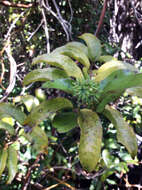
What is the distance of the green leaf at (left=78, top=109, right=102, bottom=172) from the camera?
0.49 metres

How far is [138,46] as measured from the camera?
204 centimetres

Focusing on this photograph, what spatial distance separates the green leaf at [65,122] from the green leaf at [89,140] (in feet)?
0.08

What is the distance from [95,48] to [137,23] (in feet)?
4.58

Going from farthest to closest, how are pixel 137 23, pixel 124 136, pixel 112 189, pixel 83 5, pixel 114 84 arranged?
pixel 137 23 < pixel 112 189 < pixel 83 5 < pixel 124 136 < pixel 114 84

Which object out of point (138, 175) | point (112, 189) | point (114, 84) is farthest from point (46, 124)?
point (114, 84)

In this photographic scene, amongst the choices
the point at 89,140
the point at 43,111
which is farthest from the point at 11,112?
the point at 89,140

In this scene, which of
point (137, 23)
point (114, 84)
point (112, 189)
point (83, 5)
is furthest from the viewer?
point (137, 23)

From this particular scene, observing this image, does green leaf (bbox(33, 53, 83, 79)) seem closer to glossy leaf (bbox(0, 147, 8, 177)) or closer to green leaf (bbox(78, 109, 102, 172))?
green leaf (bbox(78, 109, 102, 172))

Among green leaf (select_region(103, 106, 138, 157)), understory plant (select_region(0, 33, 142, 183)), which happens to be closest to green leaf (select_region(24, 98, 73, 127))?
understory plant (select_region(0, 33, 142, 183))

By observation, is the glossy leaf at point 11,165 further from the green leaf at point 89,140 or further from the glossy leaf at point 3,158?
the green leaf at point 89,140

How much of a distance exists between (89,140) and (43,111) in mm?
128

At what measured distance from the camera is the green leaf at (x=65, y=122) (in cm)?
54

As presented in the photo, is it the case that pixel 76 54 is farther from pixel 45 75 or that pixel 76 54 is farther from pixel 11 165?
pixel 11 165

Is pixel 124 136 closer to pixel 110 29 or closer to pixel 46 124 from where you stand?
pixel 46 124
